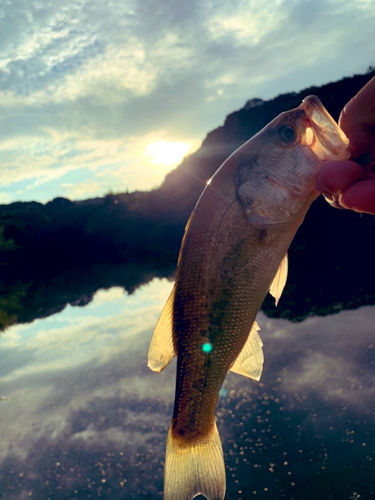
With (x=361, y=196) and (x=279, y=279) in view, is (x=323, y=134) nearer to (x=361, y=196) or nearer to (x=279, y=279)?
(x=361, y=196)

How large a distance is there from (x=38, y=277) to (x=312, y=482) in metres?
28.0

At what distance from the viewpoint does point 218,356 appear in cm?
298

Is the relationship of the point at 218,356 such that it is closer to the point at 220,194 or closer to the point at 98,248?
the point at 220,194

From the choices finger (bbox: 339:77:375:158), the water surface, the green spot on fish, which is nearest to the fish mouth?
finger (bbox: 339:77:375:158)

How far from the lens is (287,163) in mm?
2941

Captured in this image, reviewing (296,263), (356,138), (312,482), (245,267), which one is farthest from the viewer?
(296,263)

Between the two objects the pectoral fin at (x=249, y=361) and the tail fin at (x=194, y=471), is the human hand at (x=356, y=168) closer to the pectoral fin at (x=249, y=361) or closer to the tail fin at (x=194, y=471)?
the pectoral fin at (x=249, y=361)

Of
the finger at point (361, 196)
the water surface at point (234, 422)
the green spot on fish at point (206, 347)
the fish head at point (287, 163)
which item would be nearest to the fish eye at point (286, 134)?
the fish head at point (287, 163)

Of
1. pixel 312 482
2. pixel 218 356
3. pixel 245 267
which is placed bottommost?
pixel 312 482

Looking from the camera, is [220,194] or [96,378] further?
[96,378]

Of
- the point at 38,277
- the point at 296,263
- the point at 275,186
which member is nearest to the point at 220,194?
the point at 275,186

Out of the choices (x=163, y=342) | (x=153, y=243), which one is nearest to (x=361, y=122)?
(x=163, y=342)

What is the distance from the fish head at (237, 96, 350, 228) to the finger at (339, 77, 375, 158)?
33 centimetres

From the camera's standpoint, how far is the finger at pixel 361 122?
10.00 ft
